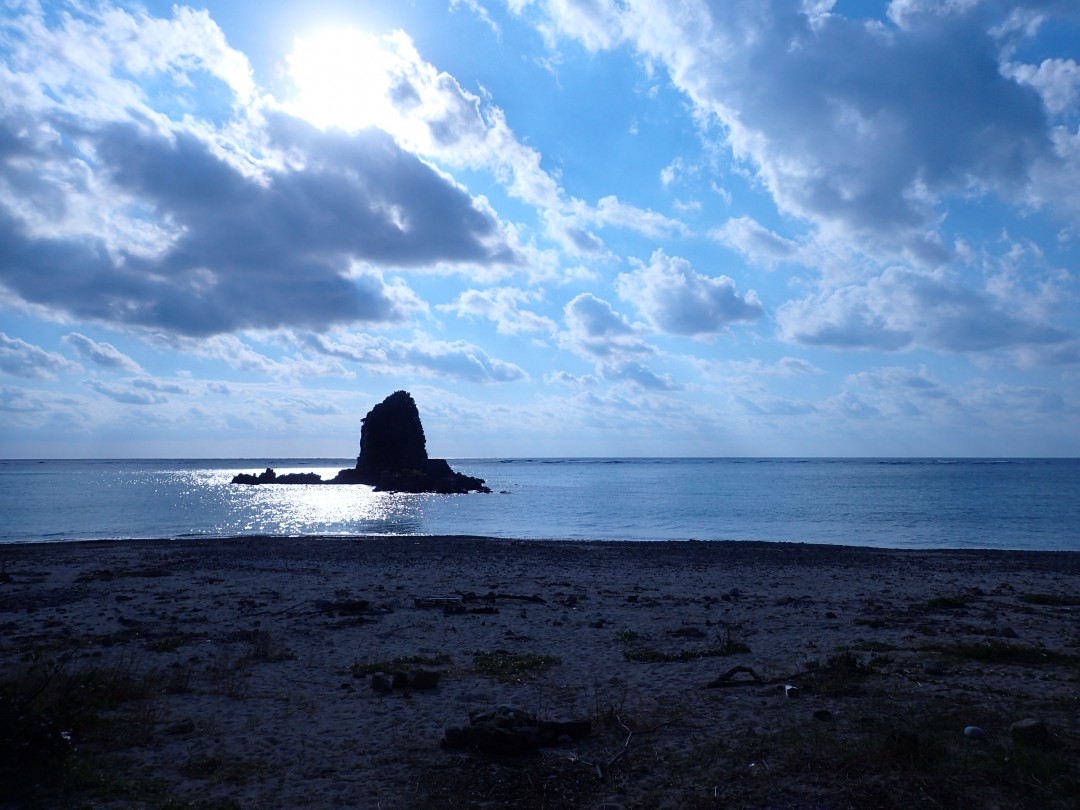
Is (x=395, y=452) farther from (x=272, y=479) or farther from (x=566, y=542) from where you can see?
(x=566, y=542)

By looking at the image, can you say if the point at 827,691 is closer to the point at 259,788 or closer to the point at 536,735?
the point at 536,735

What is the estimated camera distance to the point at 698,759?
8.28 metres

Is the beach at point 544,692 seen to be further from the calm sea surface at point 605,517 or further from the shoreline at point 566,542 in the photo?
the calm sea surface at point 605,517

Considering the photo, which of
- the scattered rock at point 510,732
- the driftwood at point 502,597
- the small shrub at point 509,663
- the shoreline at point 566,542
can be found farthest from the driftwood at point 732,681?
the shoreline at point 566,542

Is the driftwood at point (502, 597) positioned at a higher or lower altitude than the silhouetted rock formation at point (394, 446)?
lower

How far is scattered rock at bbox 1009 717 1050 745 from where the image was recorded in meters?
8.16

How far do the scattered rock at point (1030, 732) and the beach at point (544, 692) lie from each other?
35mm

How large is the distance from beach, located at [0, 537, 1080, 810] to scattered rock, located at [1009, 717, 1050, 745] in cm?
3

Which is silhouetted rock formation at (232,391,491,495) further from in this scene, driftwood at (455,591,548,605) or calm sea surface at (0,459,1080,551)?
driftwood at (455,591,548,605)

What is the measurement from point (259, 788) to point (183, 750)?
1.68 meters

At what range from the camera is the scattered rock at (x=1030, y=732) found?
816cm

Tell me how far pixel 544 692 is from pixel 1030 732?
646 cm

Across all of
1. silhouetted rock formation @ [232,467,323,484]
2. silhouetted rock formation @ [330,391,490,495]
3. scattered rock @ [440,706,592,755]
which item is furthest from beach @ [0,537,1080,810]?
silhouetted rock formation @ [232,467,323,484]

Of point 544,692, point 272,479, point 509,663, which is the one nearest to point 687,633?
point 509,663
